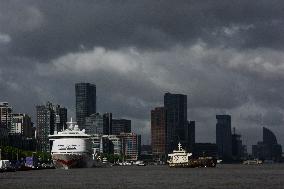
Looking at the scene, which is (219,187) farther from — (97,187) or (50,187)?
(50,187)

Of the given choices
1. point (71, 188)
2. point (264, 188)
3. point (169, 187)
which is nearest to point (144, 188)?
point (169, 187)

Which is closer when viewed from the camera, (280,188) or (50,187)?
(280,188)

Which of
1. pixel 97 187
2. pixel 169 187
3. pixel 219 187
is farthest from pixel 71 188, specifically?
pixel 219 187

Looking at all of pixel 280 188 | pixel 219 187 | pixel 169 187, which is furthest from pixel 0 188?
pixel 280 188

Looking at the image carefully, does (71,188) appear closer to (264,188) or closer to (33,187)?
(33,187)

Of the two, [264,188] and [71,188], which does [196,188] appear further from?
[71,188]

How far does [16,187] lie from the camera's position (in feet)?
468

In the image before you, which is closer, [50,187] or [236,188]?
[236,188]

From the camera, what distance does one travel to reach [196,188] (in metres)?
136

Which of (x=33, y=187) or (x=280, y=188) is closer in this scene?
(x=280, y=188)

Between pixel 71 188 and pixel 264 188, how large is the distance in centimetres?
3618

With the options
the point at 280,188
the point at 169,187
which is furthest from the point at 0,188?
the point at 280,188

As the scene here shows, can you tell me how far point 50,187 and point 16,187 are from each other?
6.66 metres

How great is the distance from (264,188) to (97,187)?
32.2 m
